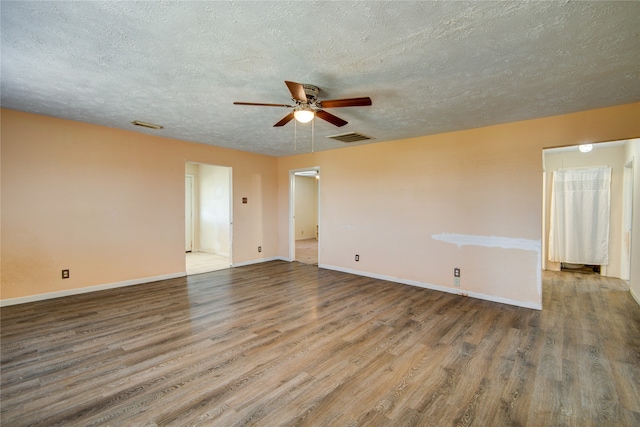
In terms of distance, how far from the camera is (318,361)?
2.37 m

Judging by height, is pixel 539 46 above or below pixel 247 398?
above

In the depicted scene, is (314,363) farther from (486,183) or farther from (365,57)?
(486,183)

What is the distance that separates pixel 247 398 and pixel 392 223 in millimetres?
3664

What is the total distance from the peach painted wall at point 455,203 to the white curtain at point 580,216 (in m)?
2.80

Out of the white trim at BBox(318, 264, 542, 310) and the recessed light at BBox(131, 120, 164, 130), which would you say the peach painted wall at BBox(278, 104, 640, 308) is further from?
the recessed light at BBox(131, 120, 164, 130)

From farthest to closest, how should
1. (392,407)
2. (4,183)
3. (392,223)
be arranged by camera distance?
(392,223) < (4,183) < (392,407)

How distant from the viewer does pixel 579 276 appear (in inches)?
205

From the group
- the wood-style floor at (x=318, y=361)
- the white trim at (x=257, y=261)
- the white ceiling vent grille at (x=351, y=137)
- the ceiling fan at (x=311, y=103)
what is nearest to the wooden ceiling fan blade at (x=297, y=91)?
the ceiling fan at (x=311, y=103)

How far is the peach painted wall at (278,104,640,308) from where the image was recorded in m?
3.60

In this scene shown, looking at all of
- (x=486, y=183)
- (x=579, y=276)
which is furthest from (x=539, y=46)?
(x=579, y=276)

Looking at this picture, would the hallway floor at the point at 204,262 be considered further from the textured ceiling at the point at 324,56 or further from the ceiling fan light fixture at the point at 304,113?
the ceiling fan light fixture at the point at 304,113

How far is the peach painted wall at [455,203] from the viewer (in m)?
3.60

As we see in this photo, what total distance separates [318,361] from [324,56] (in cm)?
249

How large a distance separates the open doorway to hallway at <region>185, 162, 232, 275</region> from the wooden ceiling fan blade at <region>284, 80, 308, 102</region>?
482cm
